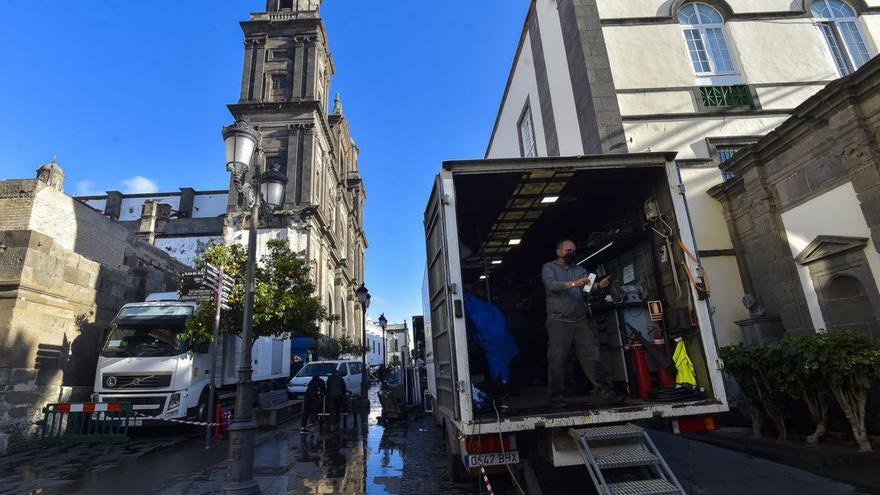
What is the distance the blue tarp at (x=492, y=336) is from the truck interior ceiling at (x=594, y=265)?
0.04 meters

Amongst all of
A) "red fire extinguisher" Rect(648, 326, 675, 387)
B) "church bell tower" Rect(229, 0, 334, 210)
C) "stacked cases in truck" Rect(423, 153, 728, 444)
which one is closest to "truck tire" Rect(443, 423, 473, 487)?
"stacked cases in truck" Rect(423, 153, 728, 444)

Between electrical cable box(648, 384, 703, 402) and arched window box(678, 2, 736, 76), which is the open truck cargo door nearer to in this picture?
electrical cable box(648, 384, 703, 402)

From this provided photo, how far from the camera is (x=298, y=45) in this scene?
37.8 meters

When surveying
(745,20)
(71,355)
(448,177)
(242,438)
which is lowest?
(242,438)

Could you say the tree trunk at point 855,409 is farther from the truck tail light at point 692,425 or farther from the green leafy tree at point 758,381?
the truck tail light at point 692,425

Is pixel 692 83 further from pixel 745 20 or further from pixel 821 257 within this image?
pixel 821 257

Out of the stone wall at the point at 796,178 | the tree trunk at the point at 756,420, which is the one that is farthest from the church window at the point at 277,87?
the tree trunk at the point at 756,420

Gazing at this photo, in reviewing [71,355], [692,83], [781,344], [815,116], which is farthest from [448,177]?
[71,355]

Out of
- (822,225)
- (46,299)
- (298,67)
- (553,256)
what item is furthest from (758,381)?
(298,67)

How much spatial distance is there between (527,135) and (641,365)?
45.0 ft

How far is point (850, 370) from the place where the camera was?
5.64 metres

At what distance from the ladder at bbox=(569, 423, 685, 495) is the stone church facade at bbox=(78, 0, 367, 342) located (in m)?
27.4

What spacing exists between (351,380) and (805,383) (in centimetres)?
1421

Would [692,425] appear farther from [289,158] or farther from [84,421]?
[289,158]
